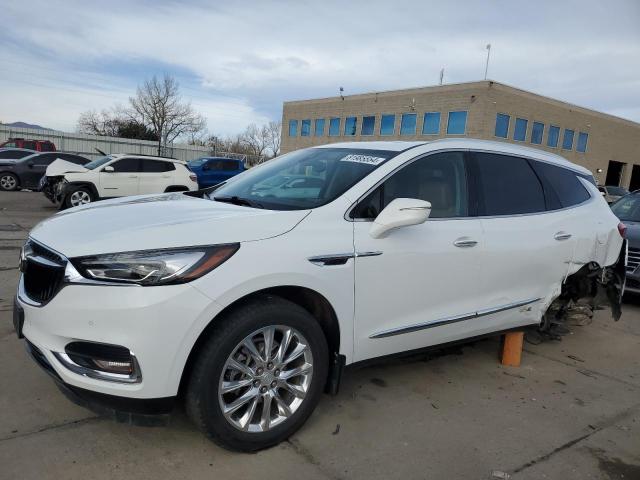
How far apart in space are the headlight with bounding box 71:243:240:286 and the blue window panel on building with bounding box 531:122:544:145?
126 ft

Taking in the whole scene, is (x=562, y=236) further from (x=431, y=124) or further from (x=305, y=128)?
(x=305, y=128)

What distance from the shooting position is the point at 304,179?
3621 mm

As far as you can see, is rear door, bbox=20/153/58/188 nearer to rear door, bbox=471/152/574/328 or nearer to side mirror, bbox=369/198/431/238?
rear door, bbox=471/152/574/328

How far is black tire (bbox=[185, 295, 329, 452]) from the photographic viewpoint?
253cm

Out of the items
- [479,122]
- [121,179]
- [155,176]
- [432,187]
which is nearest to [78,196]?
[121,179]

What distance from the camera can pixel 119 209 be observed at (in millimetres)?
3117

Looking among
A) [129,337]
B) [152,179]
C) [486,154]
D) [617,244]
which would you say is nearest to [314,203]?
[129,337]

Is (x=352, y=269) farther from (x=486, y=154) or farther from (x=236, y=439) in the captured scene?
(x=486, y=154)

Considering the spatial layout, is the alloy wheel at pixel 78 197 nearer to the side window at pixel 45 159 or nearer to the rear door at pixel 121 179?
the rear door at pixel 121 179

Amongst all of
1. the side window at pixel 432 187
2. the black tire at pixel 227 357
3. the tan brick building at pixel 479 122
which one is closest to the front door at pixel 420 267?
the side window at pixel 432 187

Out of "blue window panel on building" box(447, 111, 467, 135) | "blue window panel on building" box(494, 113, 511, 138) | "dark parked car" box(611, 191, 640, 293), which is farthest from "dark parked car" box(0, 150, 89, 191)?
→ "blue window panel on building" box(494, 113, 511, 138)

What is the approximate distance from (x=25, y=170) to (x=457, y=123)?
26498 mm

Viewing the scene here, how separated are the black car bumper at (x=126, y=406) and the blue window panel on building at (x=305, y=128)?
46.2 m

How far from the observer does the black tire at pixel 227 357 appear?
8.31 feet
